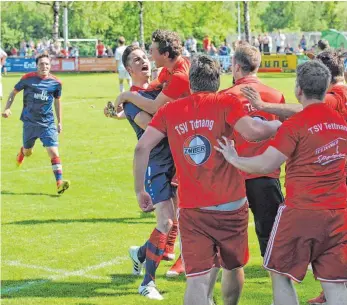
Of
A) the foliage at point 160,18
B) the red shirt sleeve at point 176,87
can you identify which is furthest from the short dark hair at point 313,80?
the foliage at point 160,18

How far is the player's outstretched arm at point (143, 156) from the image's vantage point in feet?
19.9

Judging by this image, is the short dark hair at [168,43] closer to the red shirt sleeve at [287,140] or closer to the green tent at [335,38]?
the red shirt sleeve at [287,140]

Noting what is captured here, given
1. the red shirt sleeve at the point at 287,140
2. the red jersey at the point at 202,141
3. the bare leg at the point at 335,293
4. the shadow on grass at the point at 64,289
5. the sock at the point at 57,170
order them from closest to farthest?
the red shirt sleeve at the point at 287,140
the bare leg at the point at 335,293
the red jersey at the point at 202,141
the shadow on grass at the point at 64,289
the sock at the point at 57,170

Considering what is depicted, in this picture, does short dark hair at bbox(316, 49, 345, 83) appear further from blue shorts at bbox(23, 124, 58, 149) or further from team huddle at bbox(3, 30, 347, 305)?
blue shorts at bbox(23, 124, 58, 149)

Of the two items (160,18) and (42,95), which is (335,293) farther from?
(160,18)

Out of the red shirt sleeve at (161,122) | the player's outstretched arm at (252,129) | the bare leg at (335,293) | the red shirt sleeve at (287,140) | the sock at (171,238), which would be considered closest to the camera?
the red shirt sleeve at (287,140)

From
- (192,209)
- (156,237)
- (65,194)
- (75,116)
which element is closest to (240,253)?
(192,209)

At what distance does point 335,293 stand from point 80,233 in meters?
5.10

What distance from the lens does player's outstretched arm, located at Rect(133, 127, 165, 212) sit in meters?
6.06

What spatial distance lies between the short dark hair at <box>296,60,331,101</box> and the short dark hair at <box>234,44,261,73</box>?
1.12 m

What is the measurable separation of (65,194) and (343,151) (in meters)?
7.80

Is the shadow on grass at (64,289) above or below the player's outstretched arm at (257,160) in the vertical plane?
below

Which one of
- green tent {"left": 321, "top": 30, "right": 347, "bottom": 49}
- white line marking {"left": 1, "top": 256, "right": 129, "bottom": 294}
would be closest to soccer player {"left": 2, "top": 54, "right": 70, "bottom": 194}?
white line marking {"left": 1, "top": 256, "right": 129, "bottom": 294}

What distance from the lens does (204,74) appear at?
6.04 metres
